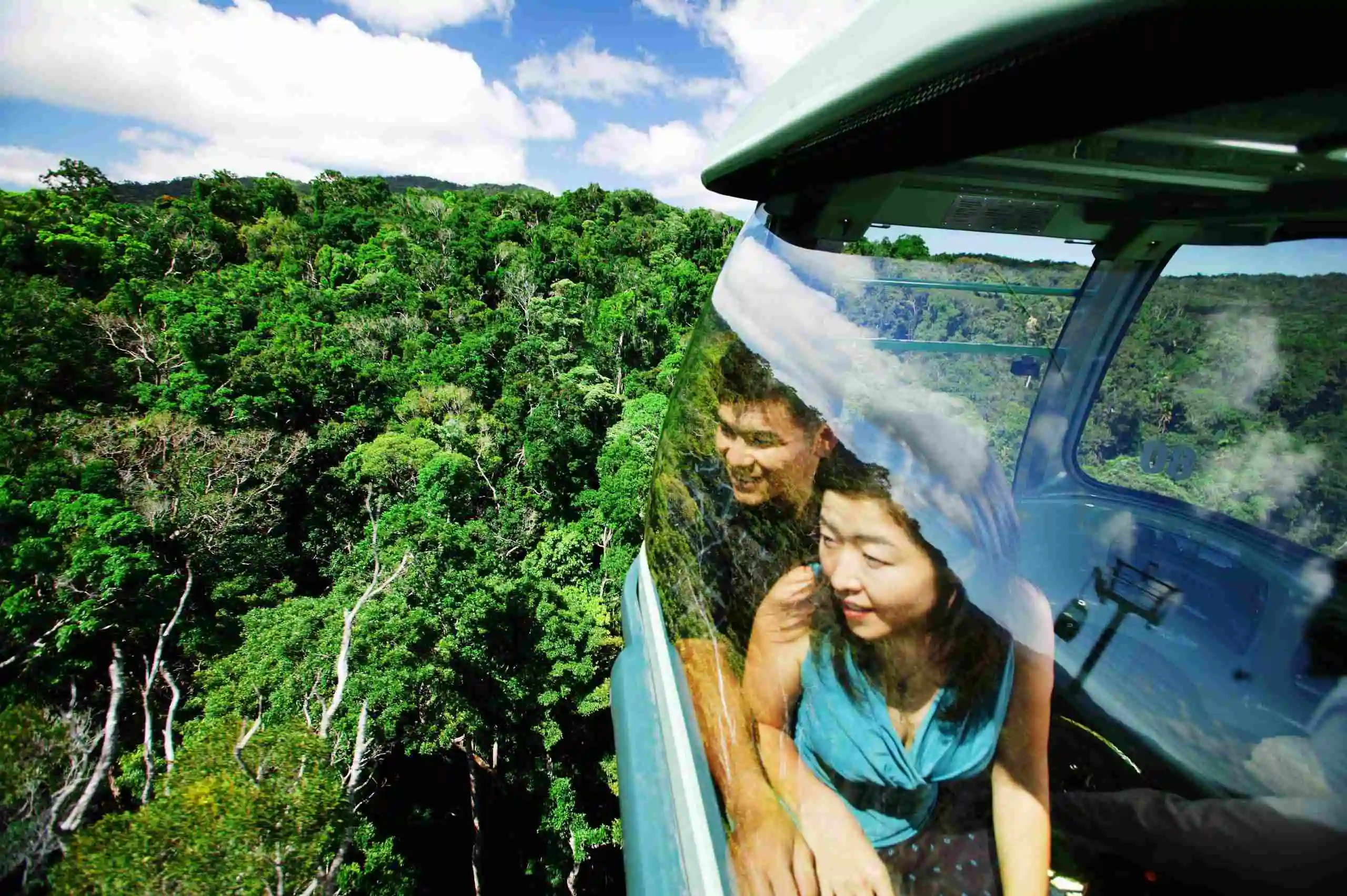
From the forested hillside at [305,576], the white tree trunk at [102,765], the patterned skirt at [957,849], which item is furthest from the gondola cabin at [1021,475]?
the white tree trunk at [102,765]

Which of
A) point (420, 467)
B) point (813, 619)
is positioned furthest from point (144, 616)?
point (813, 619)

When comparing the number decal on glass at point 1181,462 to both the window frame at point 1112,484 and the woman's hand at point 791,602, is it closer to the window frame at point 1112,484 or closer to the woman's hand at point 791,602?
the window frame at point 1112,484

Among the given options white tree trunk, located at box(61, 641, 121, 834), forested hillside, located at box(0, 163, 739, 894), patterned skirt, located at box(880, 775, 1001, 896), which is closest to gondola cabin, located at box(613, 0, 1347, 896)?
patterned skirt, located at box(880, 775, 1001, 896)

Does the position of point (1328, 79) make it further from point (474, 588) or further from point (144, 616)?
point (144, 616)

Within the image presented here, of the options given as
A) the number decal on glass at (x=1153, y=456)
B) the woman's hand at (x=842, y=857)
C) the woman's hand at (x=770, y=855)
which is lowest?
the woman's hand at (x=770, y=855)

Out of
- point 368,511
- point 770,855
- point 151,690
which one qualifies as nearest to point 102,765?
point 151,690

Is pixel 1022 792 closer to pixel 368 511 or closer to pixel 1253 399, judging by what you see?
pixel 1253 399
